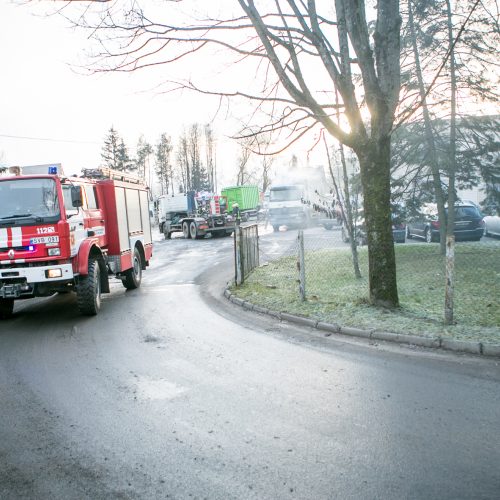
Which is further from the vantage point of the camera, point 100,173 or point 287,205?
point 287,205

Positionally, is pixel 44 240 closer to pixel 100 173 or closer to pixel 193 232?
pixel 100 173

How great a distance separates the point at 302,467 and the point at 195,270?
39.1 ft

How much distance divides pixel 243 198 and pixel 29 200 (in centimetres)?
3027

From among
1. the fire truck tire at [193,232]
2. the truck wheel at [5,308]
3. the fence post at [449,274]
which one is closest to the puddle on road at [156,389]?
the fence post at [449,274]

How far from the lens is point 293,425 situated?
12.5ft

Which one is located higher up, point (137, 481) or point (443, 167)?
point (443, 167)

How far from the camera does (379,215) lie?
7387 millimetres

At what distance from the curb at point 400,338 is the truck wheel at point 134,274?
4.62 meters

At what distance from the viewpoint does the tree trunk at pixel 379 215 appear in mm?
7289

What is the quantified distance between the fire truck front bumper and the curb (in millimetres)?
3572

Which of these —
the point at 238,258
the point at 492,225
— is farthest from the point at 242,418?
the point at 492,225

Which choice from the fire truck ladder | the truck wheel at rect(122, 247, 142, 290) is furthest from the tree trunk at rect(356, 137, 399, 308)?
the truck wheel at rect(122, 247, 142, 290)

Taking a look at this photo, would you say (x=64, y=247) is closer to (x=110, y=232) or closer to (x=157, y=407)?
(x=110, y=232)

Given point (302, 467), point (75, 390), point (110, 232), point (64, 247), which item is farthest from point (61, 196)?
point (302, 467)
